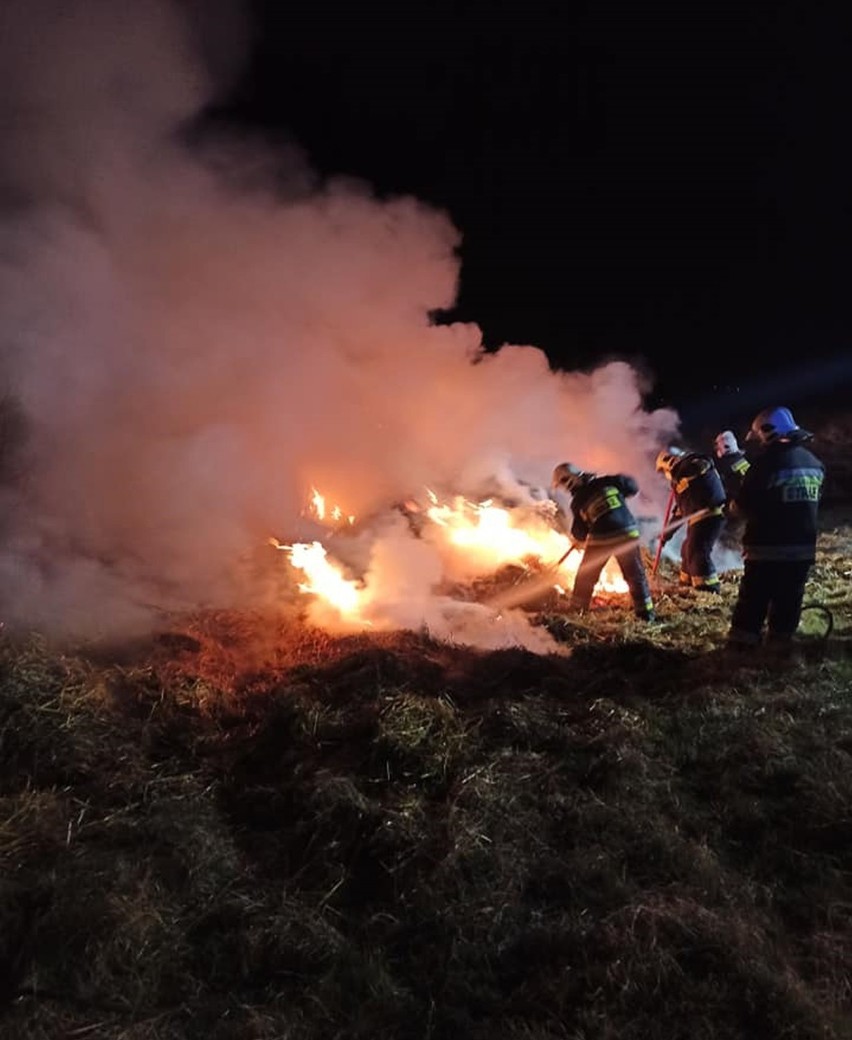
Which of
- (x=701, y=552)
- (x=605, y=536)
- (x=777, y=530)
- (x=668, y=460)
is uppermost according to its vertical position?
(x=668, y=460)

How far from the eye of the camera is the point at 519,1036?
273cm

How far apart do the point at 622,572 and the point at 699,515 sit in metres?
1.80

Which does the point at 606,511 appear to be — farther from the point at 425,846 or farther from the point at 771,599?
the point at 425,846

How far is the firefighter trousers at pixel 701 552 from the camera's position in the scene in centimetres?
921

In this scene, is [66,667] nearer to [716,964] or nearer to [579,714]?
[579,714]

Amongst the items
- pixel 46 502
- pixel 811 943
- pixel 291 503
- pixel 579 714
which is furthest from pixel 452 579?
pixel 811 943

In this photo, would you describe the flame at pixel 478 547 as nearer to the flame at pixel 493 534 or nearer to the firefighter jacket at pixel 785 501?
the flame at pixel 493 534

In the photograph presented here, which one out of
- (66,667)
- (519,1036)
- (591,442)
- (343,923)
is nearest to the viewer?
(519,1036)

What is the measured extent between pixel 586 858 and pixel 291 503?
6.42 metres

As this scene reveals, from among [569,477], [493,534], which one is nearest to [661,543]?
[569,477]

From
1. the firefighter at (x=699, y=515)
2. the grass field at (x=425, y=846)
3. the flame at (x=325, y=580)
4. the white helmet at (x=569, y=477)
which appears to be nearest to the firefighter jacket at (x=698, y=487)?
the firefighter at (x=699, y=515)

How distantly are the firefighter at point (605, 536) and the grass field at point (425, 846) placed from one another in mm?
1860

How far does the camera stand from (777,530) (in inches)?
258

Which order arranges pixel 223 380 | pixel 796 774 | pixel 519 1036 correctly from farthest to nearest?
pixel 223 380
pixel 796 774
pixel 519 1036
